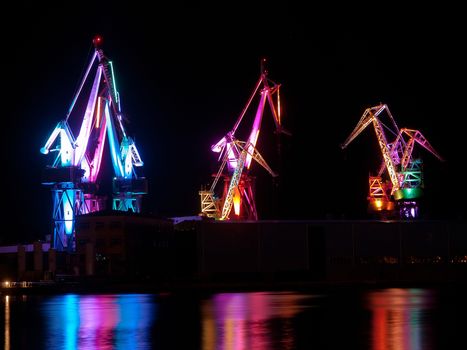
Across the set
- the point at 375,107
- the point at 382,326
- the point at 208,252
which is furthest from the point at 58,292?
the point at 375,107

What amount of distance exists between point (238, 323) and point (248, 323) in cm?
47

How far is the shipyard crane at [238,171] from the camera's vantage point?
389 feet

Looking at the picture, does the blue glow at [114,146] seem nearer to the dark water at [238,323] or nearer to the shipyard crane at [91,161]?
the shipyard crane at [91,161]

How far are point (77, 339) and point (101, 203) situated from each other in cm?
7908

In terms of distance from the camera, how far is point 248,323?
40.7 metres

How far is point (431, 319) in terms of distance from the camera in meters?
41.9

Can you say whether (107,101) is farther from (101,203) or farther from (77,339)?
(77,339)

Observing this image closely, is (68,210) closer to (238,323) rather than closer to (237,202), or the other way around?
(237,202)

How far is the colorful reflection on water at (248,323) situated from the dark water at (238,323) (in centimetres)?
4

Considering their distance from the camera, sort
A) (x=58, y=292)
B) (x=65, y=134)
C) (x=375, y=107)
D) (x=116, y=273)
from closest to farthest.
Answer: (x=58, y=292)
(x=116, y=273)
(x=65, y=134)
(x=375, y=107)

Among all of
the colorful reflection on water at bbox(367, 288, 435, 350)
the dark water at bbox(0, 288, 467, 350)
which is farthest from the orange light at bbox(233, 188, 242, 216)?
the colorful reflection on water at bbox(367, 288, 435, 350)

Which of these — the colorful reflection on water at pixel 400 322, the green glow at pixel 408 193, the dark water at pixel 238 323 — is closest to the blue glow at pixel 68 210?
the green glow at pixel 408 193

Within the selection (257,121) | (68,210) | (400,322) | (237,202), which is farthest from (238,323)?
(257,121)

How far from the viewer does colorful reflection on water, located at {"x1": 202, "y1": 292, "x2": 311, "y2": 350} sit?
3288 cm
